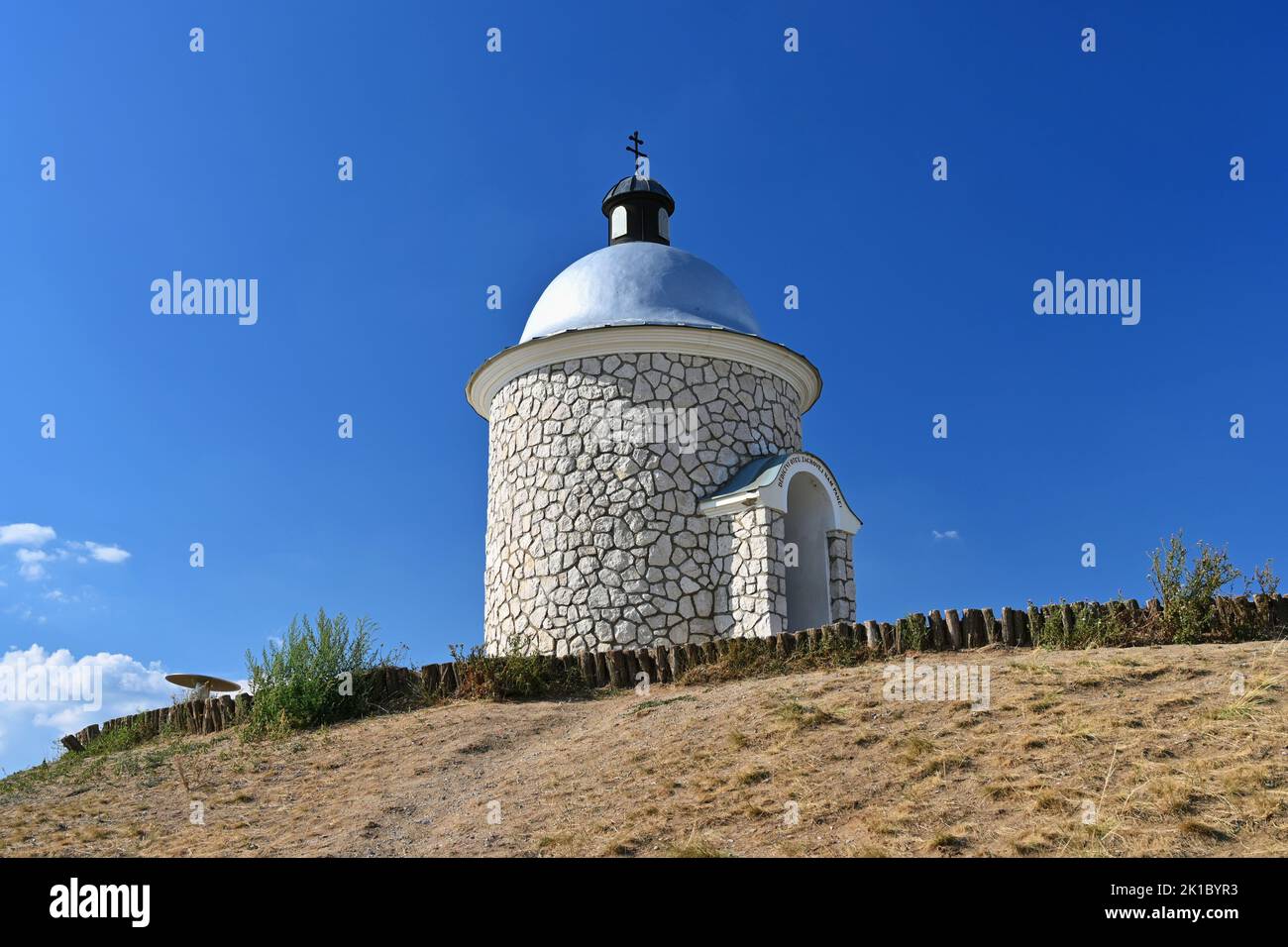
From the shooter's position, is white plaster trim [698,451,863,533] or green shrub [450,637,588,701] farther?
white plaster trim [698,451,863,533]

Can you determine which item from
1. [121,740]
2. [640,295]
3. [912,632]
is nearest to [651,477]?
[640,295]

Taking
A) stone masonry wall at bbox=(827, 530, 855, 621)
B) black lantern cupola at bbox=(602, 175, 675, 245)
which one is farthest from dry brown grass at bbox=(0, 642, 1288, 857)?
black lantern cupola at bbox=(602, 175, 675, 245)

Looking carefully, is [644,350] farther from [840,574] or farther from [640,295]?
[840,574]

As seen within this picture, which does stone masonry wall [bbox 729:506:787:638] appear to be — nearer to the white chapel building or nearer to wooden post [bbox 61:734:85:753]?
the white chapel building

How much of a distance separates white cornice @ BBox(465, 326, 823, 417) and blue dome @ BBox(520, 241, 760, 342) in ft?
0.55

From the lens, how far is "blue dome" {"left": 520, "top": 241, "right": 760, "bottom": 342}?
681 inches

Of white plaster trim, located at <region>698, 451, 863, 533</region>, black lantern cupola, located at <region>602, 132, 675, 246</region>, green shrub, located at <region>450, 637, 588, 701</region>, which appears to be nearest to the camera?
green shrub, located at <region>450, 637, 588, 701</region>

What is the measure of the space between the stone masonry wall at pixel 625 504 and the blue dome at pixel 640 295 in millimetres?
794

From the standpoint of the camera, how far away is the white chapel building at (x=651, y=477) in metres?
15.8

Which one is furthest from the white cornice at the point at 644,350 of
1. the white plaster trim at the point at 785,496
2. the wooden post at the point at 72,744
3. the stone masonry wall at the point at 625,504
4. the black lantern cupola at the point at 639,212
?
the wooden post at the point at 72,744

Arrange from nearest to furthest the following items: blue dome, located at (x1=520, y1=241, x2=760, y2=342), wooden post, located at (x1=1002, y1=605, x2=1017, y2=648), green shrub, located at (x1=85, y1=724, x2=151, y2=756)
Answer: wooden post, located at (x1=1002, y1=605, x2=1017, y2=648)
green shrub, located at (x1=85, y1=724, x2=151, y2=756)
blue dome, located at (x1=520, y1=241, x2=760, y2=342)

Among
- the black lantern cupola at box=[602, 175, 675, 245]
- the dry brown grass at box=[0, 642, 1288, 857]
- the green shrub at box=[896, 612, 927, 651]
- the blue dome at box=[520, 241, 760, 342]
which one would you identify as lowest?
the dry brown grass at box=[0, 642, 1288, 857]

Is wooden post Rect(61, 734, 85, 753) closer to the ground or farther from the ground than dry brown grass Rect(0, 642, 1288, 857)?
closer to the ground
